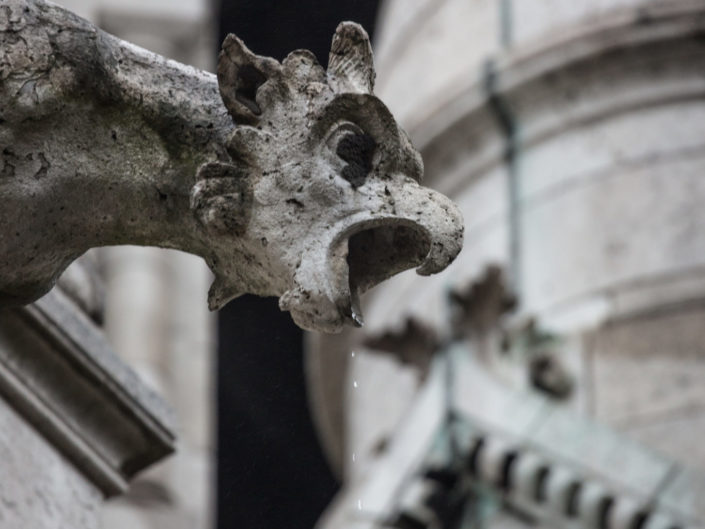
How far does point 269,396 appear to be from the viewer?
27844 mm

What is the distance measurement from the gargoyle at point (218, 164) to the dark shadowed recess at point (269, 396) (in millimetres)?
16201

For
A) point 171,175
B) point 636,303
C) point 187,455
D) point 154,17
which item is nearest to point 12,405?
point 171,175

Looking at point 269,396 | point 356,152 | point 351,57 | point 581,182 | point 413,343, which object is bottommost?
point 356,152

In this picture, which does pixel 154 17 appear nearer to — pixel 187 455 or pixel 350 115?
pixel 187 455

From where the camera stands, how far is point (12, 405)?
539cm

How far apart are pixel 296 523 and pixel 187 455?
11.4m

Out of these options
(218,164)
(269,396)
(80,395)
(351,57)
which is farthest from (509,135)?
(218,164)

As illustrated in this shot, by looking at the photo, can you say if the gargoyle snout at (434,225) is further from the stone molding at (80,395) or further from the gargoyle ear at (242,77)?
the stone molding at (80,395)

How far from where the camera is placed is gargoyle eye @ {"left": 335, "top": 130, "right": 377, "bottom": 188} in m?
4.39

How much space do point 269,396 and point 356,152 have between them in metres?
23.5

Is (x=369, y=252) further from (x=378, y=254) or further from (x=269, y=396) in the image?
(x=269, y=396)

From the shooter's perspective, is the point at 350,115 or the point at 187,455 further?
the point at 187,455

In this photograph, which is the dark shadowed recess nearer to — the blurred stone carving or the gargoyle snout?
the blurred stone carving

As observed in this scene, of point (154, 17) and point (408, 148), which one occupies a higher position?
point (154, 17)
